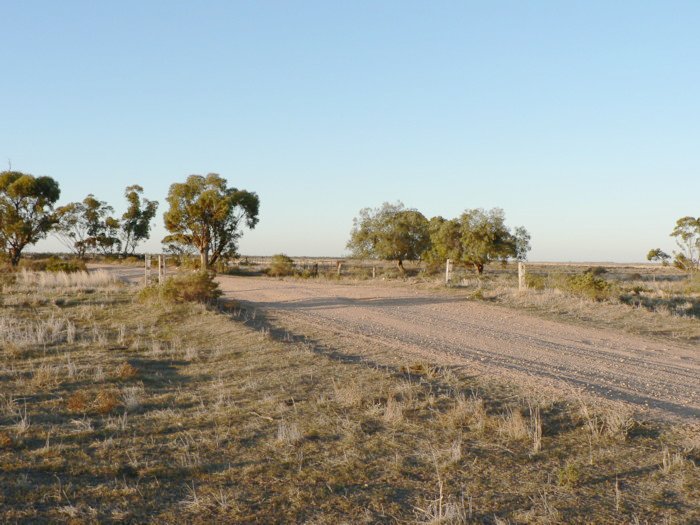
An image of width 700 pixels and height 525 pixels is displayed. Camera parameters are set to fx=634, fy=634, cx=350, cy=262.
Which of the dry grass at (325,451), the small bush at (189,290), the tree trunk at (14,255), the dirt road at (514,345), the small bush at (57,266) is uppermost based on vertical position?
the tree trunk at (14,255)

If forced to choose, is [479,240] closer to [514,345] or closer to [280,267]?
[280,267]

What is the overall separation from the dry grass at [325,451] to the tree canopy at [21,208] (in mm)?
39036

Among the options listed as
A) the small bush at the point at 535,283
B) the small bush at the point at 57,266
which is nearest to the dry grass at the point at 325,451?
the small bush at the point at 535,283

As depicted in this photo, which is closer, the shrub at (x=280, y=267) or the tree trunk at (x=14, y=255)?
the tree trunk at (x=14, y=255)

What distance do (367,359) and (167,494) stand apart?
6128 millimetres

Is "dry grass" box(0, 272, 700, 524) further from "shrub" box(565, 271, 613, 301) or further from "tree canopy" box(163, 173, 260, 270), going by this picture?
"tree canopy" box(163, 173, 260, 270)

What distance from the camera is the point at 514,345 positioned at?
1309 cm

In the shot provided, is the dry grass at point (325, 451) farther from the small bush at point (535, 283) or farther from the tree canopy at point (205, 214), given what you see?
the tree canopy at point (205, 214)

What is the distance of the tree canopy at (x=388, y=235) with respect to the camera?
46969mm

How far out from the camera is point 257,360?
12.0 metres

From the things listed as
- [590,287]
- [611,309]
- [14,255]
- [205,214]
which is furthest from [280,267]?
[611,309]

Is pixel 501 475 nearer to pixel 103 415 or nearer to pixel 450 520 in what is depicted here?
pixel 450 520

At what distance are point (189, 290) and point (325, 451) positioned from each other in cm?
1488

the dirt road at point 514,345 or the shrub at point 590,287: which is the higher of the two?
the shrub at point 590,287
